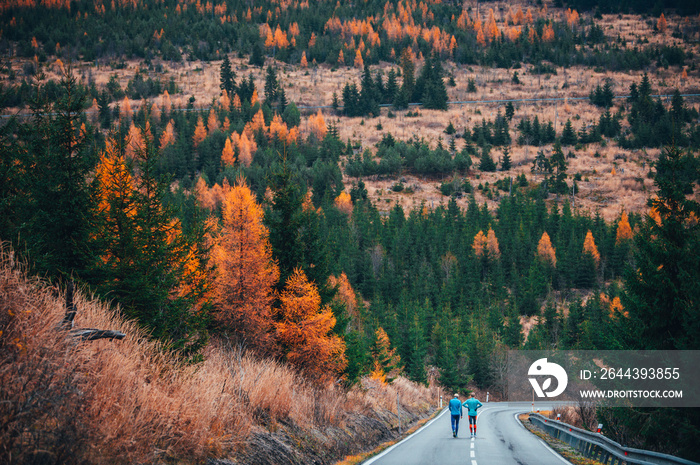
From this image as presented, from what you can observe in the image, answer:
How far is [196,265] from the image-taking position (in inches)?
859

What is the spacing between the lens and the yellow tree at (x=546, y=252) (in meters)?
107

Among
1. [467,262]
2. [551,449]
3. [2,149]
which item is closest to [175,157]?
[467,262]

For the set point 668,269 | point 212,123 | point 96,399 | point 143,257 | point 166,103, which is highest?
point 96,399

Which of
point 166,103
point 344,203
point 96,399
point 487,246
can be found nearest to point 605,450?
point 96,399

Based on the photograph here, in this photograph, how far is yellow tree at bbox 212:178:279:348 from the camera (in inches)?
828

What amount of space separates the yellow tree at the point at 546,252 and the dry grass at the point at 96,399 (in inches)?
4306

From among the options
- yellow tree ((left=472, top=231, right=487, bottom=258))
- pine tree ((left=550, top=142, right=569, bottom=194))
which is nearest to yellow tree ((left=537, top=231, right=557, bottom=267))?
yellow tree ((left=472, top=231, right=487, bottom=258))

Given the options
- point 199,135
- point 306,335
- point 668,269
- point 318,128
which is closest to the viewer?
point 668,269

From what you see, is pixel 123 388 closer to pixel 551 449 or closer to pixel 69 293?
pixel 69 293

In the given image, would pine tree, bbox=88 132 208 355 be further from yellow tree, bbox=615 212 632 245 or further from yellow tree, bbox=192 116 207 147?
yellow tree, bbox=192 116 207 147

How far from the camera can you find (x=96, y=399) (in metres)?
5.39

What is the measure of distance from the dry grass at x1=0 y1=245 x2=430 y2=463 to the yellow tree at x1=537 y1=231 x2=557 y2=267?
4306 inches

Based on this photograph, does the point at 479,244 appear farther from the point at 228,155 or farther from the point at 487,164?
the point at 228,155

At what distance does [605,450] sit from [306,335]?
1208cm
